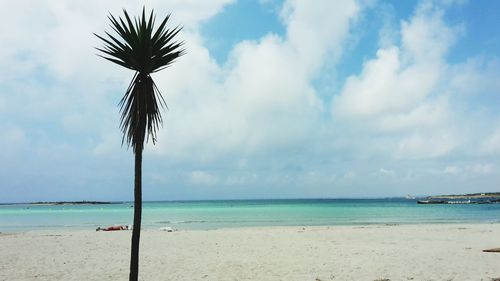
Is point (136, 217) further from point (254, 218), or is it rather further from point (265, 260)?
point (254, 218)

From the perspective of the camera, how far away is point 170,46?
7.88 metres

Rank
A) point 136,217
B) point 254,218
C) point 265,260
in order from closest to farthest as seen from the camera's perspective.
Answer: point 136,217, point 265,260, point 254,218

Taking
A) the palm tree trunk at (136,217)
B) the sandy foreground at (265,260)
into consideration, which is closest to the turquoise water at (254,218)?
the sandy foreground at (265,260)

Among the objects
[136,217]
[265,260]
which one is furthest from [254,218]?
[136,217]

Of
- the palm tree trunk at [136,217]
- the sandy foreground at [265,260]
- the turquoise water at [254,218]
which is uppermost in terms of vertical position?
the palm tree trunk at [136,217]

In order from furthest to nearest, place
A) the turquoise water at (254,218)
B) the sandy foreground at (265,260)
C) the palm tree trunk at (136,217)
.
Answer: the turquoise water at (254,218) < the sandy foreground at (265,260) < the palm tree trunk at (136,217)

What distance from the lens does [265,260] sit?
50.3ft

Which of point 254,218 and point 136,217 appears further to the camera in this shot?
point 254,218

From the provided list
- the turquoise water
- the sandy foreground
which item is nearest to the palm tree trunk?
the sandy foreground

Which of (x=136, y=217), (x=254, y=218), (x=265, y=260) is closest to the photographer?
(x=136, y=217)

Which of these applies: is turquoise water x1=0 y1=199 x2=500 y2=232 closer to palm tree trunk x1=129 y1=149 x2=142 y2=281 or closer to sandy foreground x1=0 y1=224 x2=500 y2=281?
sandy foreground x1=0 y1=224 x2=500 y2=281

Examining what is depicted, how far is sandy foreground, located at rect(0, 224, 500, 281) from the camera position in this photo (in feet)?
40.5

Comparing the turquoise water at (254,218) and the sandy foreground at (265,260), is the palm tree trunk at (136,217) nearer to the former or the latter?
the sandy foreground at (265,260)

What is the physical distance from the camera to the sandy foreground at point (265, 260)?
1236 cm
